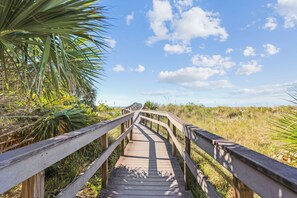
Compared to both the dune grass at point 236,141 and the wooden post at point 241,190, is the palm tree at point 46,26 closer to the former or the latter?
the wooden post at point 241,190

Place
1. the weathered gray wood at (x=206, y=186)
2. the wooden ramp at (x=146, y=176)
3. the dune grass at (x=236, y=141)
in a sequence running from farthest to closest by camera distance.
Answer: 1. the dune grass at (x=236, y=141)
2. the wooden ramp at (x=146, y=176)
3. the weathered gray wood at (x=206, y=186)

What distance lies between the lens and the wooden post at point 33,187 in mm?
1402

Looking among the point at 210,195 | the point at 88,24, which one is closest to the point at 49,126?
the point at 88,24

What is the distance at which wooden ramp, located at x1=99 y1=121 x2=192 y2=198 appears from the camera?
3221 millimetres

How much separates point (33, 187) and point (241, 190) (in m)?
1.22

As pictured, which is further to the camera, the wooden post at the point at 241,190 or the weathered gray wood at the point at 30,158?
the wooden post at the point at 241,190

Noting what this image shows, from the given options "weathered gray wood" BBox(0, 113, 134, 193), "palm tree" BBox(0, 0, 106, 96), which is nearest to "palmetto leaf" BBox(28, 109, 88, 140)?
"palm tree" BBox(0, 0, 106, 96)

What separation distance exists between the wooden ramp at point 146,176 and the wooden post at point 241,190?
1636 mm

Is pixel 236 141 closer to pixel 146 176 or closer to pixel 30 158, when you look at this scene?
pixel 146 176

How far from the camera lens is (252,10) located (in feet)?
35.2

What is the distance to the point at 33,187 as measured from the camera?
4.67 feet

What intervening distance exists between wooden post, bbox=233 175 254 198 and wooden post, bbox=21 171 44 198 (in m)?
1.18

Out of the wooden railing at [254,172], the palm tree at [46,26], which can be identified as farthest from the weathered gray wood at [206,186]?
the palm tree at [46,26]

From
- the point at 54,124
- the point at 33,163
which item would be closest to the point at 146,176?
the point at 54,124
